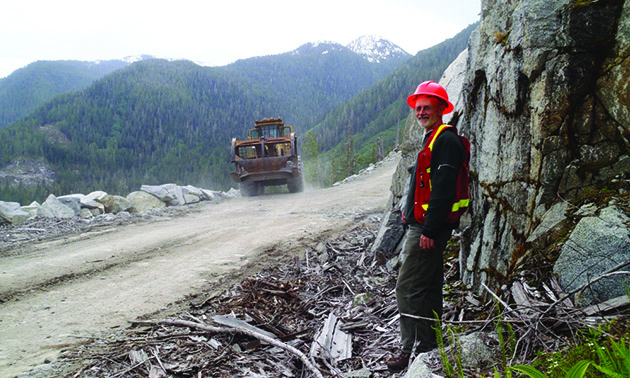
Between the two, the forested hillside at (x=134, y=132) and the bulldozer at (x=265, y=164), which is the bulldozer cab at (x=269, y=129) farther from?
the forested hillside at (x=134, y=132)

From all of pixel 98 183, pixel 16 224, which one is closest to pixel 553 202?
pixel 16 224

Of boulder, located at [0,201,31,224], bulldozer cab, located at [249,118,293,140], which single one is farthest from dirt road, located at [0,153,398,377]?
bulldozer cab, located at [249,118,293,140]

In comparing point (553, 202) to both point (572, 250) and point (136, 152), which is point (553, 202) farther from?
point (136, 152)

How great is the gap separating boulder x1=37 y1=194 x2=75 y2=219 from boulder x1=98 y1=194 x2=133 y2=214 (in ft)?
6.01

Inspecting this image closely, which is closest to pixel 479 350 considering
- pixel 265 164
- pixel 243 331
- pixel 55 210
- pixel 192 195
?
pixel 243 331

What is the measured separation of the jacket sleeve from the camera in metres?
2.89

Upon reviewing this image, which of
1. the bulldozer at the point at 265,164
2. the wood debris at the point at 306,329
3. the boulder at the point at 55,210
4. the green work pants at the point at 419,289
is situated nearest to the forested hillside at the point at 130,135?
the bulldozer at the point at 265,164

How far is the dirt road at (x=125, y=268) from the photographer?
408cm

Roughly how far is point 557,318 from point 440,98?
1855 mm

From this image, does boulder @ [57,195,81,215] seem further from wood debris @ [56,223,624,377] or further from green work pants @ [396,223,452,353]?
green work pants @ [396,223,452,353]

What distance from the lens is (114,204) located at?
14398 millimetres

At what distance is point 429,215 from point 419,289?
2.20ft

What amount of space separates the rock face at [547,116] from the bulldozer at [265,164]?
14833mm

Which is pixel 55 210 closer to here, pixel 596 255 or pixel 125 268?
pixel 125 268
